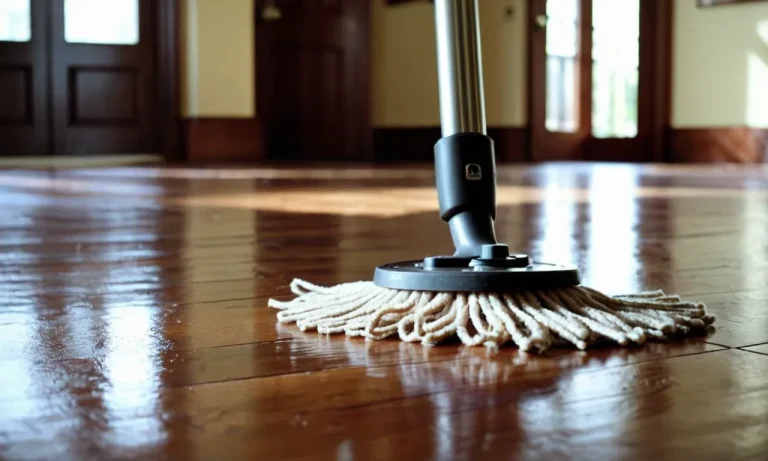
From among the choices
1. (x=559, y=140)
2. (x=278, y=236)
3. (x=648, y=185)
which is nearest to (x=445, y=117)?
(x=278, y=236)

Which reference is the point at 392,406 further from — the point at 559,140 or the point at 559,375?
the point at 559,140

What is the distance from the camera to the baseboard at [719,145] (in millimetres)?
4637

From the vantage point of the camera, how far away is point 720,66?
15.6 feet

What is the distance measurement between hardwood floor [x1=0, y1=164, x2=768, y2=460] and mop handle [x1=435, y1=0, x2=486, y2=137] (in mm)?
158

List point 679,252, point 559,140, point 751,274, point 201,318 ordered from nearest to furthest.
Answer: point 201,318 < point 751,274 < point 679,252 < point 559,140

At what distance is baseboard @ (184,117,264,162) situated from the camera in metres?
4.64

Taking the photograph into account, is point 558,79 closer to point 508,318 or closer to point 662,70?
point 662,70

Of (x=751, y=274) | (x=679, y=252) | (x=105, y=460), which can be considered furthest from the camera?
(x=679, y=252)

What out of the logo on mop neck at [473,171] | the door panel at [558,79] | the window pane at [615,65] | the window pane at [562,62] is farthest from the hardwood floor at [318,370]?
the window pane at [615,65]

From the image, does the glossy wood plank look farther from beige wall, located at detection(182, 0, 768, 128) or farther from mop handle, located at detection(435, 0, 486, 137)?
beige wall, located at detection(182, 0, 768, 128)

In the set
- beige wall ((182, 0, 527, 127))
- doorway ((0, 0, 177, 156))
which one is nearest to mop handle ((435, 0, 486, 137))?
beige wall ((182, 0, 527, 127))

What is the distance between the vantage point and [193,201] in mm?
1830

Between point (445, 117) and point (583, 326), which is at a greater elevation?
point (445, 117)

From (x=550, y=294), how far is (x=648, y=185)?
216 centimetres
